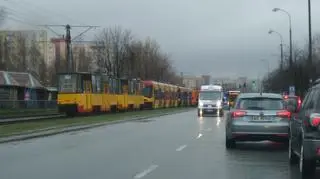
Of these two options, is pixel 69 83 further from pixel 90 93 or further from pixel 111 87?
pixel 111 87

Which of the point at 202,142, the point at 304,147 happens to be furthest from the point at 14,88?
the point at 304,147

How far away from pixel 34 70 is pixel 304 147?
10026 centimetres

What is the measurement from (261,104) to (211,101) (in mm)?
35005

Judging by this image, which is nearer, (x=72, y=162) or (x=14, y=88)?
(x=72, y=162)

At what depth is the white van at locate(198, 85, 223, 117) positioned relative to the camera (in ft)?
173

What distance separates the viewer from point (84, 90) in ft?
156

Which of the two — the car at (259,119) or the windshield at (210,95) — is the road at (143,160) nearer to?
the car at (259,119)

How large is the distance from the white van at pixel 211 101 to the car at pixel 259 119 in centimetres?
3387

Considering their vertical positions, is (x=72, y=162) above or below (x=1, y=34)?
below

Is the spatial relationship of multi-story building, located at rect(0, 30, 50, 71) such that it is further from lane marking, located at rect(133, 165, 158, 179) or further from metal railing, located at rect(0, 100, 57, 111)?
lane marking, located at rect(133, 165, 158, 179)

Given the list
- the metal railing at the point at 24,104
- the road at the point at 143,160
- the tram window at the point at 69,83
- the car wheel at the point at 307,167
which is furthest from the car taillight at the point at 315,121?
the metal railing at the point at 24,104

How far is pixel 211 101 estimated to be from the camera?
52.9 meters

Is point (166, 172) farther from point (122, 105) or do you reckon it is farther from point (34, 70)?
point (34, 70)

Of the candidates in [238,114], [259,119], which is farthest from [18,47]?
[259,119]
